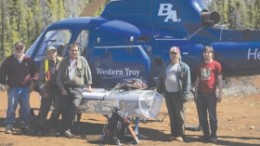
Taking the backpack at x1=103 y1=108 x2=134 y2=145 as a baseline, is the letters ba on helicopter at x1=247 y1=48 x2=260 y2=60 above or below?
above

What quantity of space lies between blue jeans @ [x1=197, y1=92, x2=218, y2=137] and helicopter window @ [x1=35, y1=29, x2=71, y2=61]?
359 cm

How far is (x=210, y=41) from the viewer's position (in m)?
9.50

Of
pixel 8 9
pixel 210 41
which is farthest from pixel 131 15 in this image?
pixel 8 9

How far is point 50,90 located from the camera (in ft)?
31.3

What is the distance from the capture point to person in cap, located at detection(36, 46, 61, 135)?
9.43 m

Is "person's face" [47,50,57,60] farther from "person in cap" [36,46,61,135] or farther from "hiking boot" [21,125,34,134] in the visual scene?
"hiking boot" [21,125,34,134]

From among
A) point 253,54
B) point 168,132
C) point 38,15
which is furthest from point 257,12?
point 253,54

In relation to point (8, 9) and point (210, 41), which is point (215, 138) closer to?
point (210, 41)

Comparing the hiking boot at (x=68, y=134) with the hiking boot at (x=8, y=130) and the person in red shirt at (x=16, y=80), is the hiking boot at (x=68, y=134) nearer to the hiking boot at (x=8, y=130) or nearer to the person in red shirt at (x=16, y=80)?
the person in red shirt at (x=16, y=80)

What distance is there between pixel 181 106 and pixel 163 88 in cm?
48

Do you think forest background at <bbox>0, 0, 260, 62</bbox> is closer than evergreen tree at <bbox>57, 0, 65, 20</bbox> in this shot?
Yes

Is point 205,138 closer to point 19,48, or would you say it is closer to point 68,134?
point 68,134

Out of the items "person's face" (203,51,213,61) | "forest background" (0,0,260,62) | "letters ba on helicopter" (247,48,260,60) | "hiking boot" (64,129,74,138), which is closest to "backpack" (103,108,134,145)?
"hiking boot" (64,129,74,138)

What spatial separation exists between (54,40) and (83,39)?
2.85 feet
